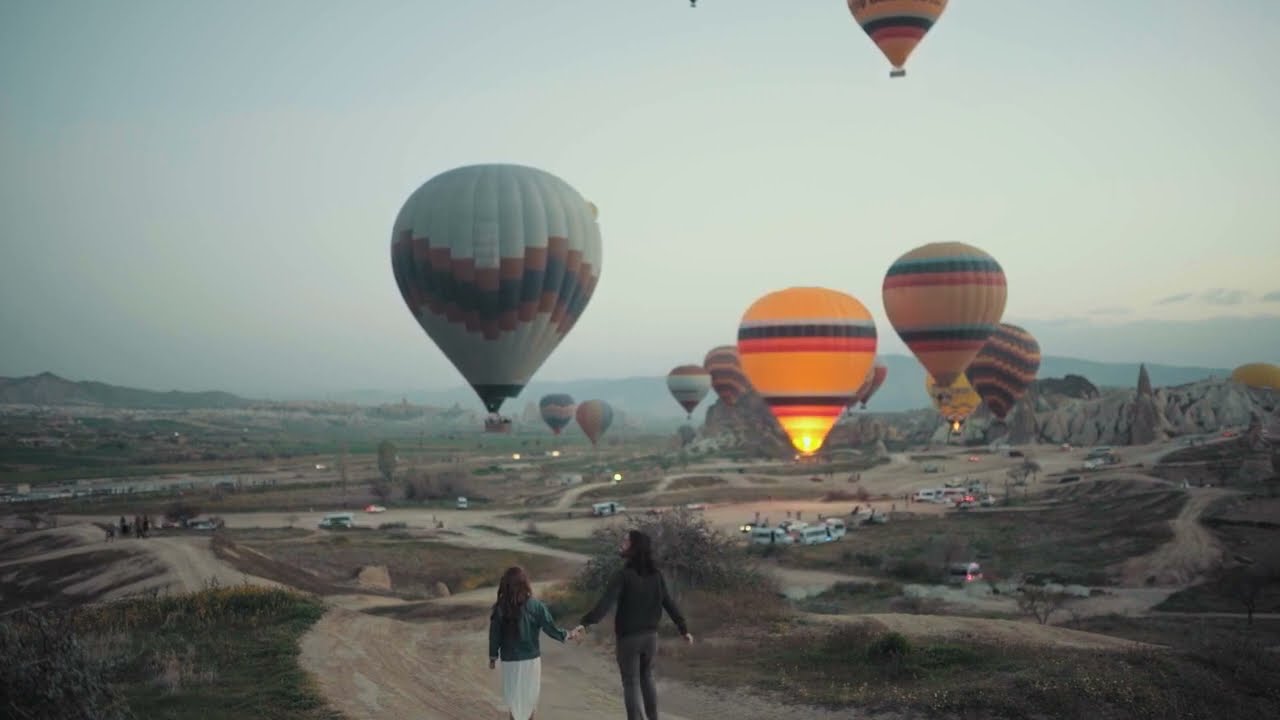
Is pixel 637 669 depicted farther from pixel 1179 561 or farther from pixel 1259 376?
pixel 1259 376

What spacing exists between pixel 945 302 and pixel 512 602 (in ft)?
170

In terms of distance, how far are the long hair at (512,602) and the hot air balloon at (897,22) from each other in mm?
40970

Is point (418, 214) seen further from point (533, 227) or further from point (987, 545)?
point (987, 545)

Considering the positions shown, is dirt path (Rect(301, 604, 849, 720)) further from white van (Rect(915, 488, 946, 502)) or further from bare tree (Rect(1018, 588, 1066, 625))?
white van (Rect(915, 488, 946, 502))

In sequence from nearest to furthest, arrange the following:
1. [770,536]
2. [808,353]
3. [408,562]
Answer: [408,562], [808,353], [770,536]

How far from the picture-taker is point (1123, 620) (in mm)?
31188

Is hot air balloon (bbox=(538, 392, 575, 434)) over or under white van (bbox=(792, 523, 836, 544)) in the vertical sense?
over

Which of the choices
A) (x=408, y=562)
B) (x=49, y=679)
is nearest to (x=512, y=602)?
(x=49, y=679)

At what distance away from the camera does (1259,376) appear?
125m

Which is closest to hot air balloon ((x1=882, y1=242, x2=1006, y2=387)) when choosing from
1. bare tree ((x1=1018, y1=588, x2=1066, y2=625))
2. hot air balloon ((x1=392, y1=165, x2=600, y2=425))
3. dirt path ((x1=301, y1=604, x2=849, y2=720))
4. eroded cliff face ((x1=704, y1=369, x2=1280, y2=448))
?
bare tree ((x1=1018, y1=588, x2=1066, y2=625))

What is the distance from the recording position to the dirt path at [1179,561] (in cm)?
4141

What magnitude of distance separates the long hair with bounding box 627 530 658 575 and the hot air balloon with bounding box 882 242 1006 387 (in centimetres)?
5101

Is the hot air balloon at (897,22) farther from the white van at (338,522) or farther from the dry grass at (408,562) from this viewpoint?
the white van at (338,522)

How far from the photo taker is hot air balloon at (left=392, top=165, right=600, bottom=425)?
35.0 meters
